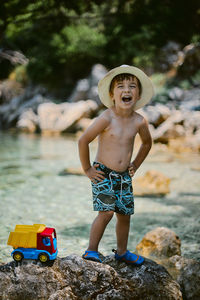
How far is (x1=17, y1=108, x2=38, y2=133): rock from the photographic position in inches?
740

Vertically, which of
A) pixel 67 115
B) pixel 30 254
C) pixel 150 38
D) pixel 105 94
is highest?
pixel 150 38

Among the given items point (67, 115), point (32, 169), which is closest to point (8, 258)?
point (32, 169)

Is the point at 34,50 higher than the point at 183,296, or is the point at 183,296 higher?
the point at 34,50

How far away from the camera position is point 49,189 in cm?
586

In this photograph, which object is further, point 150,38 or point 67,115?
point 150,38

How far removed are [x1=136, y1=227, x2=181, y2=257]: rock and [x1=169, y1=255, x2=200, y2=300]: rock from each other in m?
0.59

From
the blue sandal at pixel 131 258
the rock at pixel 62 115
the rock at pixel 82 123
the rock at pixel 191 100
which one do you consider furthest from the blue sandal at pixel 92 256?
the rock at pixel 62 115

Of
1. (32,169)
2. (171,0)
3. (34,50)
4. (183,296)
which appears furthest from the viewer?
(34,50)

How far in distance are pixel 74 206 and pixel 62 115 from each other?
13160 millimetres

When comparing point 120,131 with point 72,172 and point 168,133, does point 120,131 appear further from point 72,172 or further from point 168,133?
point 168,133

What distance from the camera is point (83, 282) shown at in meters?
2.02

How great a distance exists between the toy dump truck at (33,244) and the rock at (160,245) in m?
1.42

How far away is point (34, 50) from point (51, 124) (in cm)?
740

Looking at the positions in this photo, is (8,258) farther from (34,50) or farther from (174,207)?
(34,50)
